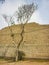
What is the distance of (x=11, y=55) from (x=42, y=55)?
4585 millimetres

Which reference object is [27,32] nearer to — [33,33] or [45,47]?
[33,33]

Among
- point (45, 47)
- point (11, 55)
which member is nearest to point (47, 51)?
point (45, 47)

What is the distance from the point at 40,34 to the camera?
25.0m

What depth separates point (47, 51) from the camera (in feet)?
78.4

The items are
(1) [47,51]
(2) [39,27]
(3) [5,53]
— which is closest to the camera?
(1) [47,51]

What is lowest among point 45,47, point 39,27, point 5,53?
point 5,53

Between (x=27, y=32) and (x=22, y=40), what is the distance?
4.22 feet

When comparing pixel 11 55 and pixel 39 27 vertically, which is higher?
pixel 39 27

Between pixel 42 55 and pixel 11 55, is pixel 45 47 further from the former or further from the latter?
pixel 11 55

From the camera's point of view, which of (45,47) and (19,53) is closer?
(45,47)

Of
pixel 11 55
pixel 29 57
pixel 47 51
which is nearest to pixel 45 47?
pixel 47 51

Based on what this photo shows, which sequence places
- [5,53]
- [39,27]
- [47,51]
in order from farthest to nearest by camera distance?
[5,53] → [39,27] → [47,51]

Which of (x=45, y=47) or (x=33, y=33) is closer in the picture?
(x=45, y=47)

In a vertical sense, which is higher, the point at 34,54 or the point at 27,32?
the point at 27,32
